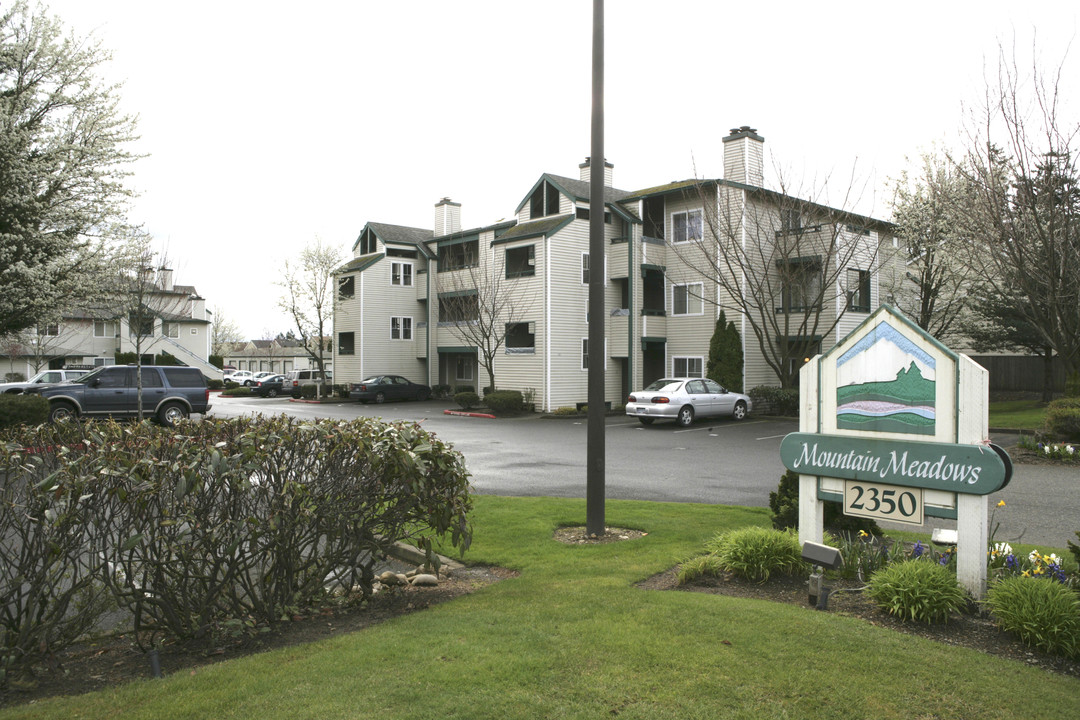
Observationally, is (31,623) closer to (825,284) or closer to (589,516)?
(589,516)

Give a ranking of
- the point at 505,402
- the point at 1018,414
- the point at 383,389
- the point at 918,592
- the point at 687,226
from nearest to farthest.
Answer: the point at 918,592 < the point at 1018,414 < the point at 505,402 < the point at 687,226 < the point at 383,389

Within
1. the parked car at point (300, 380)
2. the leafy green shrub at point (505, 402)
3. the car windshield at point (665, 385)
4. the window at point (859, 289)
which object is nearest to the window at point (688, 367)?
the car windshield at point (665, 385)

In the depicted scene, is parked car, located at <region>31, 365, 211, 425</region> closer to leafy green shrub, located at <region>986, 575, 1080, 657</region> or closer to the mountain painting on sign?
the mountain painting on sign

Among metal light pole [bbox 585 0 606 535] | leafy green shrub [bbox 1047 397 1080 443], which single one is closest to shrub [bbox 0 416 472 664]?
metal light pole [bbox 585 0 606 535]

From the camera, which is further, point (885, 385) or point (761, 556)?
point (761, 556)

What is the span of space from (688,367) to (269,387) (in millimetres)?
28302

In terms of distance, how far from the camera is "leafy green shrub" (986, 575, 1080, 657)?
4.56m

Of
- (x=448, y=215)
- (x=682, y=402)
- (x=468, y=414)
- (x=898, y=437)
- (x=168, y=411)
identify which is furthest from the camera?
(x=448, y=215)

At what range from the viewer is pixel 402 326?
136 feet

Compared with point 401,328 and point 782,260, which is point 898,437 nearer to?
point 782,260

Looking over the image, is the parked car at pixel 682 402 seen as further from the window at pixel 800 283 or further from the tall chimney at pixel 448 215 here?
the tall chimney at pixel 448 215

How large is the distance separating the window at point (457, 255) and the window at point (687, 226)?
35.8 ft

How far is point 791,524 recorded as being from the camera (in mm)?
7449

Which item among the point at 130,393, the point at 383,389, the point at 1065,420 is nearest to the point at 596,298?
the point at 1065,420
